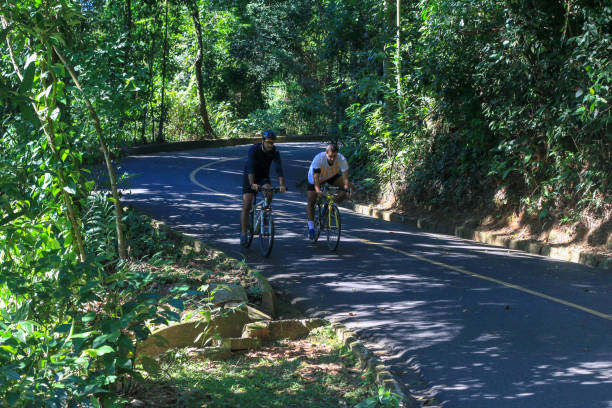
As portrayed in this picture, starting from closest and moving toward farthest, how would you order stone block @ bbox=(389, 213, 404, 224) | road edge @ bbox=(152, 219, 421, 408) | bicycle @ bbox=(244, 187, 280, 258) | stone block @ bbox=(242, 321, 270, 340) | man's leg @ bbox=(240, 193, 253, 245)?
road edge @ bbox=(152, 219, 421, 408) → stone block @ bbox=(242, 321, 270, 340) → bicycle @ bbox=(244, 187, 280, 258) → man's leg @ bbox=(240, 193, 253, 245) → stone block @ bbox=(389, 213, 404, 224)

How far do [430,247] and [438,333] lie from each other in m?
5.84

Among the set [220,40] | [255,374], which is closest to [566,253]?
[255,374]

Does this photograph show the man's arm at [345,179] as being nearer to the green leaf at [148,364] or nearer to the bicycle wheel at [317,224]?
the bicycle wheel at [317,224]

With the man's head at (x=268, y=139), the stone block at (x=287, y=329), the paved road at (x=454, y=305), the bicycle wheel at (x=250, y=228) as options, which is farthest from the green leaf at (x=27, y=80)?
the bicycle wheel at (x=250, y=228)

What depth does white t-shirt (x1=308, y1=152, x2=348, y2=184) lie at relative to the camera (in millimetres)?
12741

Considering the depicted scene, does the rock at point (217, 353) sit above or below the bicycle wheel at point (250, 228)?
below

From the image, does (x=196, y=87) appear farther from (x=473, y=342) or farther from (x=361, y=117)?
(x=473, y=342)

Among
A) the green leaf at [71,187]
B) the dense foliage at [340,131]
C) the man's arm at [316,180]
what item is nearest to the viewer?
the dense foliage at [340,131]

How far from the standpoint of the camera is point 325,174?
1309 centimetres

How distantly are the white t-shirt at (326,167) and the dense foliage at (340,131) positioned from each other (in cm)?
343

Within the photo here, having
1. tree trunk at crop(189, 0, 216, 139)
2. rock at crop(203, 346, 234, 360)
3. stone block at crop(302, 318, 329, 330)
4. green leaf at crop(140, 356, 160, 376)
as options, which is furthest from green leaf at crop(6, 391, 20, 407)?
tree trunk at crop(189, 0, 216, 139)

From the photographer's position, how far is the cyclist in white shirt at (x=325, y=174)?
41.5 feet

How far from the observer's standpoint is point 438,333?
7406mm

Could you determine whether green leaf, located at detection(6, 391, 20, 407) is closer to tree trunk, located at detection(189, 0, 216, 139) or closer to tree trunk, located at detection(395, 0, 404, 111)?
tree trunk, located at detection(395, 0, 404, 111)
